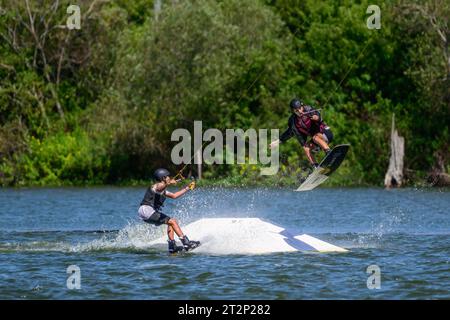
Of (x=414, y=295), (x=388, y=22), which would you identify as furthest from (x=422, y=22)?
(x=414, y=295)

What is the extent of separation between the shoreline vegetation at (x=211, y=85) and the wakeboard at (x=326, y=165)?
858 inches

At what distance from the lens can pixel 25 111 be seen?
5544 cm

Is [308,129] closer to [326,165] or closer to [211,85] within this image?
[326,165]

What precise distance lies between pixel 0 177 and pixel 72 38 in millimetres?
8080

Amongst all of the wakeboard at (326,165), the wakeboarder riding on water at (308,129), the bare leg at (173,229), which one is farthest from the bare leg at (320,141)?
the bare leg at (173,229)

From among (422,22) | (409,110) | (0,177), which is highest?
(422,22)

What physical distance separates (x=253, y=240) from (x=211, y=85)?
27.5 m

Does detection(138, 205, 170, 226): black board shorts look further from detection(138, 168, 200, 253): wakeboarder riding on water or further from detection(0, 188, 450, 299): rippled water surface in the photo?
detection(0, 188, 450, 299): rippled water surface

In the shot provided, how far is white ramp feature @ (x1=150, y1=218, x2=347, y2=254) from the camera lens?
24703mm

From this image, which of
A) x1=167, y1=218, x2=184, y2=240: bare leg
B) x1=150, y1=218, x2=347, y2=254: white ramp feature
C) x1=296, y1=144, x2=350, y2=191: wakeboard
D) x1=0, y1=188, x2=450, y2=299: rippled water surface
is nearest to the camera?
x1=0, y1=188, x2=450, y2=299: rippled water surface

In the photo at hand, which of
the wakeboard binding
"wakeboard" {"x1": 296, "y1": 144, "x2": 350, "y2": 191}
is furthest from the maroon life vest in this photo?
the wakeboard binding

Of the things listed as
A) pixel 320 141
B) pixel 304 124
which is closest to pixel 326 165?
pixel 320 141

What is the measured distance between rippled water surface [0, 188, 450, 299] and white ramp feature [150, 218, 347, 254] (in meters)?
0.25

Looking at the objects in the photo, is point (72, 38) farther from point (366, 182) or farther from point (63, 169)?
point (366, 182)
